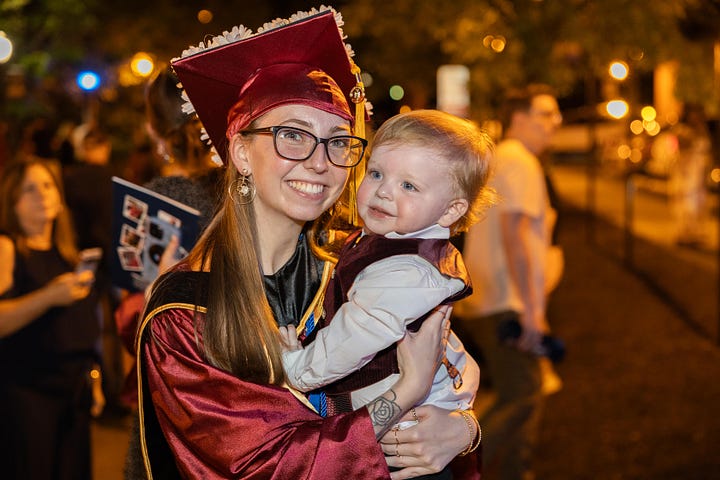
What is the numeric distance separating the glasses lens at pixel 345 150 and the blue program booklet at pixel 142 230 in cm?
89

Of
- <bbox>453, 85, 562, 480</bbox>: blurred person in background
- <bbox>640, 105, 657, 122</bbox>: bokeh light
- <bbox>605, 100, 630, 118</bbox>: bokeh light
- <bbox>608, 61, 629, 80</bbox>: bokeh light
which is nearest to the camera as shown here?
<bbox>453, 85, 562, 480</bbox>: blurred person in background

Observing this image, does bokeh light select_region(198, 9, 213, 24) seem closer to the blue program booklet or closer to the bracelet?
the blue program booklet

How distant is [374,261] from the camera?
2592 millimetres

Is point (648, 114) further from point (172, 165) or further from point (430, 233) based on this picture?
point (430, 233)

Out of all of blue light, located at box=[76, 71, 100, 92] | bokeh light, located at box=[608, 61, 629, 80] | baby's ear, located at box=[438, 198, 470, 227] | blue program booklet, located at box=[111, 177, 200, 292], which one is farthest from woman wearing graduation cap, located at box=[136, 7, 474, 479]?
blue light, located at box=[76, 71, 100, 92]

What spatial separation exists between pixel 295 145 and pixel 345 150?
0.49 feet

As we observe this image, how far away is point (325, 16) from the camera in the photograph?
2.49m

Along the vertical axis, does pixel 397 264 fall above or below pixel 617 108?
below

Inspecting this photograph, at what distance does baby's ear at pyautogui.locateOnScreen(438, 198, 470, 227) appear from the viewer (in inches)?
108

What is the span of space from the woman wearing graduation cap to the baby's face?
0.12 metres

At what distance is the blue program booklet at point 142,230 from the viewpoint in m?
3.35

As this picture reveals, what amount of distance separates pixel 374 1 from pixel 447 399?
8598 mm

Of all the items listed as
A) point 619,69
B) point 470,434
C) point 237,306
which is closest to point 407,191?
point 237,306

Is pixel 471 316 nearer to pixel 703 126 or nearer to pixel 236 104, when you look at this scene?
pixel 236 104
